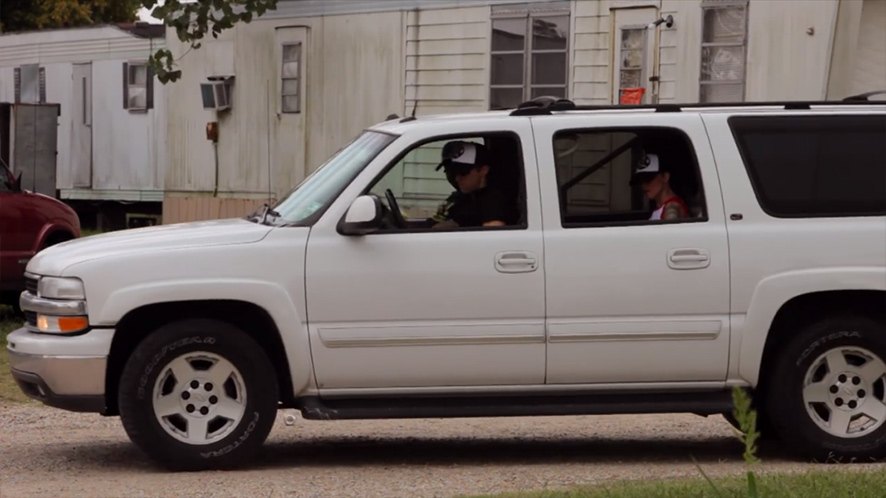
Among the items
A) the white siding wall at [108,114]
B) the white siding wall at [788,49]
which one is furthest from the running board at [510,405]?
the white siding wall at [108,114]

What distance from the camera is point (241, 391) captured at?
8617 millimetres

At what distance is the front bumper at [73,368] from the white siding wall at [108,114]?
814 inches

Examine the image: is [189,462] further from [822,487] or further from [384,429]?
[822,487]

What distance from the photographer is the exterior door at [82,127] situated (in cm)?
3067

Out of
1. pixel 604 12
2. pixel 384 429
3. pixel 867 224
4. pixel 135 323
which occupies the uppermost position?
pixel 604 12

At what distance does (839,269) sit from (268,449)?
3.22 m

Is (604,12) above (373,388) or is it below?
above

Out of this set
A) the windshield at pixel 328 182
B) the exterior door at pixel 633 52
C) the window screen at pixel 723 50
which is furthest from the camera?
the exterior door at pixel 633 52

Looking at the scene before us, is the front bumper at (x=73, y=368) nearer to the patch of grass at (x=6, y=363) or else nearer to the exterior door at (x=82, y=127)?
the patch of grass at (x=6, y=363)

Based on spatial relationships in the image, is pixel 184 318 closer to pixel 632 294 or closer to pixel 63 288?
pixel 63 288

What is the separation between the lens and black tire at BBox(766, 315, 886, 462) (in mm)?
8891

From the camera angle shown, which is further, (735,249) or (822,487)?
(735,249)

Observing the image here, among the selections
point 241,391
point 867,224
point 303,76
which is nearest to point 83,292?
point 241,391

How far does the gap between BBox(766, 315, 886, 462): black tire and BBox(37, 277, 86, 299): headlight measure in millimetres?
3512
